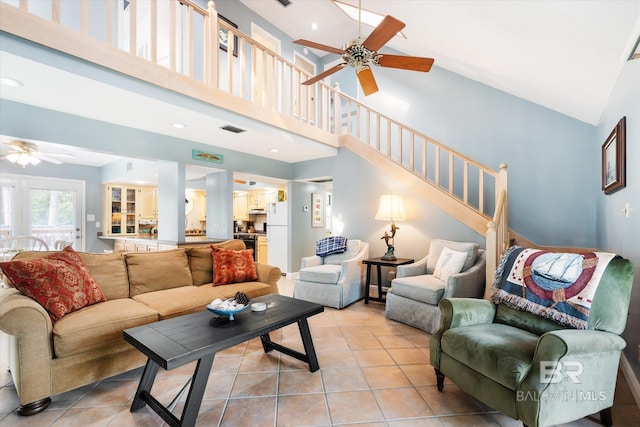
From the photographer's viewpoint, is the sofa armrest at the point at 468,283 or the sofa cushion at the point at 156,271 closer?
the sofa cushion at the point at 156,271

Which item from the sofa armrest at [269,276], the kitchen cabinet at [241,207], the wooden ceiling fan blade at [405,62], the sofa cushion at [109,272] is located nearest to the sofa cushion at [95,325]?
the sofa cushion at [109,272]

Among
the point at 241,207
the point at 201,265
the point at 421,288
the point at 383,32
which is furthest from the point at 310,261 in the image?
the point at 241,207

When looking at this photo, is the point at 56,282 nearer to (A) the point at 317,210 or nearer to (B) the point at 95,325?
Result: (B) the point at 95,325

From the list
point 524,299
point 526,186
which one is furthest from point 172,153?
point 526,186

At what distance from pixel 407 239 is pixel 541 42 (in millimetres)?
2690

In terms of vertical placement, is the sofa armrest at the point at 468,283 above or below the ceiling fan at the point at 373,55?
below

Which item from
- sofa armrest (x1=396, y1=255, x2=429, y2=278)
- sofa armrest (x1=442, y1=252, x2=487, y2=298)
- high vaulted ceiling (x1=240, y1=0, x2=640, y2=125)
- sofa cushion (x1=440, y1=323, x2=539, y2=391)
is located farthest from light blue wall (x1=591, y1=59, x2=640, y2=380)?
sofa armrest (x1=396, y1=255, x2=429, y2=278)

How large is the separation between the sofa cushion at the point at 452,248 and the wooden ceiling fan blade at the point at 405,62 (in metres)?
2.00

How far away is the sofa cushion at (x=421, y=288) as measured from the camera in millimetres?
3043

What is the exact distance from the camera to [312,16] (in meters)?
5.66

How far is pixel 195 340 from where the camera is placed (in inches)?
67.1

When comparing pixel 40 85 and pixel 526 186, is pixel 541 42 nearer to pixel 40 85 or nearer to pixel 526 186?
pixel 526 186

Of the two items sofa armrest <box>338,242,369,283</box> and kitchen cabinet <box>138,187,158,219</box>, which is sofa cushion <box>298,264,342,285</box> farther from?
kitchen cabinet <box>138,187,158,219</box>

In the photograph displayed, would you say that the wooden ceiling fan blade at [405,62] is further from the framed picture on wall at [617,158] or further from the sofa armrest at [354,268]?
the sofa armrest at [354,268]
